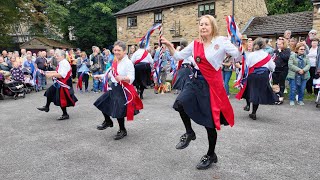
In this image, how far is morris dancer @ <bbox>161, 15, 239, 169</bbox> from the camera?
11.8 feet

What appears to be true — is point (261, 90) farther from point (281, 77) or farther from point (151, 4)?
point (151, 4)

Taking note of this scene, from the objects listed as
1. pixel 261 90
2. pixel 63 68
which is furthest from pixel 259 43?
pixel 63 68

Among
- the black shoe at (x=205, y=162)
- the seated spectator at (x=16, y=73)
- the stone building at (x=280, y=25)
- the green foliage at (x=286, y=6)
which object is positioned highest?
the green foliage at (x=286, y=6)

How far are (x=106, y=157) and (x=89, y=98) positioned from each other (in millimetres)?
6461

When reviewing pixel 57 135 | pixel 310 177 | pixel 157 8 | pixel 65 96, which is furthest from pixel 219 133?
pixel 157 8

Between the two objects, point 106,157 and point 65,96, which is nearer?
point 106,157

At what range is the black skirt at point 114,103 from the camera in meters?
5.00

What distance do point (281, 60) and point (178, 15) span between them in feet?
59.2

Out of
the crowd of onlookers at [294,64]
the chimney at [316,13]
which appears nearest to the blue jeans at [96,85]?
the crowd of onlookers at [294,64]

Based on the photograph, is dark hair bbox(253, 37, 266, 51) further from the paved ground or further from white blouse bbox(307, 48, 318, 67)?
white blouse bbox(307, 48, 318, 67)

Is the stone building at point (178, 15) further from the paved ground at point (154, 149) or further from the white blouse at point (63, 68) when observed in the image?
the white blouse at point (63, 68)

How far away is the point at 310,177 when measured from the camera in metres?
3.49

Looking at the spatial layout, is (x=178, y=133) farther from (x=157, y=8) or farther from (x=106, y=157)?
(x=157, y=8)

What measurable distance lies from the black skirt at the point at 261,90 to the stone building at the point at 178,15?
16640 millimetres
